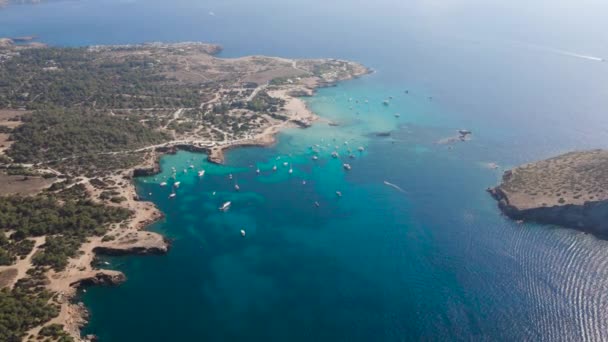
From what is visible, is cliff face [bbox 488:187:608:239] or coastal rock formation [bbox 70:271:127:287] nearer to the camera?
coastal rock formation [bbox 70:271:127:287]

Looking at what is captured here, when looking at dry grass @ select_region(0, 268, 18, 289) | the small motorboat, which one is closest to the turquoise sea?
the small motorboat

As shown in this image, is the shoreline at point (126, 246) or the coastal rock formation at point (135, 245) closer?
the shoreline at point (126, 246)

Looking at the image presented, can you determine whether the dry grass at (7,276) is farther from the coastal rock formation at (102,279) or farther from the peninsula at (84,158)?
the coastal rock formation at (102,279)

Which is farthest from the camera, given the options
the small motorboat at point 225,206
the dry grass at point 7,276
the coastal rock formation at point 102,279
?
the small motorboat at point 225,206

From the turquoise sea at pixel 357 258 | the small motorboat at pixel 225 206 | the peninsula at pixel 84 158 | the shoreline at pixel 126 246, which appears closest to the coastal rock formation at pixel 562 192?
the turquoise sea at pixel 357 258

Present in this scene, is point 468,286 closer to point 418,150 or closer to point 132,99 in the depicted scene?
point 418,150

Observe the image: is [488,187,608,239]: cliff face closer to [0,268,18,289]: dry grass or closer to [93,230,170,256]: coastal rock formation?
[93,230,170,256]: coastal rock formation

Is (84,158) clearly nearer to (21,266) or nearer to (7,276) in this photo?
(21,266)

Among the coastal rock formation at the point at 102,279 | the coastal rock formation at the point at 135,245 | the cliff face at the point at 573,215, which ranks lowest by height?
the coastal rock formation at the point at 102,279
